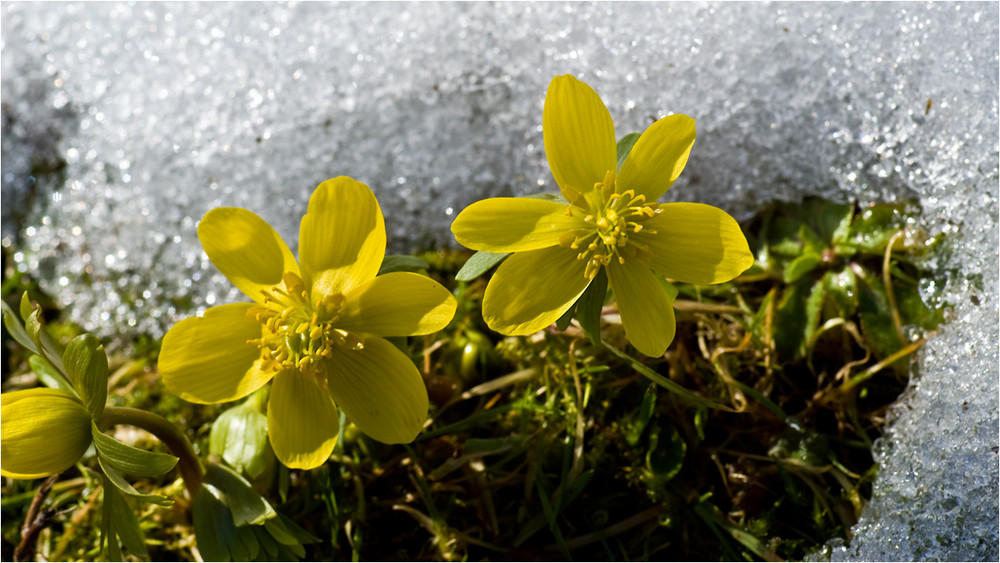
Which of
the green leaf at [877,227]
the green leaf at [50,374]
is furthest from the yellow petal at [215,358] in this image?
the green leaf at [877,227]

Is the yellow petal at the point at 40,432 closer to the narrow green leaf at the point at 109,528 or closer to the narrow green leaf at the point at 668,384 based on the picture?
the narrow green leaf at the point at 109,528

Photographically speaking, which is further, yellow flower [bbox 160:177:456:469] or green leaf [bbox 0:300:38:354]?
green leaf [bbox 0:300:38:354]

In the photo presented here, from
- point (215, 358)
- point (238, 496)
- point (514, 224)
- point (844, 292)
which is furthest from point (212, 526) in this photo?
point (844, 292)

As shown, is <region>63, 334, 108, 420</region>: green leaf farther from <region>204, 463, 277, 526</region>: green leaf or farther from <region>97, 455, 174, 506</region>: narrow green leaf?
<region>204, 463, 277, 526</region>: green leaf

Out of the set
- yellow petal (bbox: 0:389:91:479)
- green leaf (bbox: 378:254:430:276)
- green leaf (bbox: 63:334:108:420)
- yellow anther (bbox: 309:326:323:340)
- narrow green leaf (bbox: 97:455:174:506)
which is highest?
green leaf (bbox: 378:254:430:276)

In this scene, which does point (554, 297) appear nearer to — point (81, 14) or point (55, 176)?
point (55, 176)

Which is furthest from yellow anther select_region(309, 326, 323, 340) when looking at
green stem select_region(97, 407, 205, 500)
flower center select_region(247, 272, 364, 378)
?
green stem select_region(97, 407, 205, 500)
